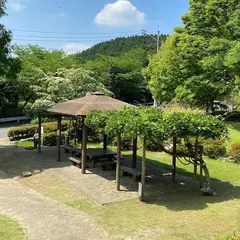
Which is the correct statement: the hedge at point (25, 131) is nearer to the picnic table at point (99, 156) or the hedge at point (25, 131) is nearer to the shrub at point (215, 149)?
the picnic table at point (99, 156)

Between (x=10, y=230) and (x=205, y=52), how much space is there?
728 inches

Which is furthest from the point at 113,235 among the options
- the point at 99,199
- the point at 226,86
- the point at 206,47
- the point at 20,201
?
the point at 206,47

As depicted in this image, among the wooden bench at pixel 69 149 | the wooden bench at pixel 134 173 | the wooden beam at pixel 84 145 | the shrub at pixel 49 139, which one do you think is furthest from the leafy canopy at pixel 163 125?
the shrub at pixel 49 139

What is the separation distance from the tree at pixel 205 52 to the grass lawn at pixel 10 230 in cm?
1559

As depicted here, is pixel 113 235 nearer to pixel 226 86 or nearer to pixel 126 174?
pixel 126 174

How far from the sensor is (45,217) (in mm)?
7617

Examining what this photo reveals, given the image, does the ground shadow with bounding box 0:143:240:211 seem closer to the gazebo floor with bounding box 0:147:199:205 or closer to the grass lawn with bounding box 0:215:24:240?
the gazebo floor with bounding box 0:147:199:205

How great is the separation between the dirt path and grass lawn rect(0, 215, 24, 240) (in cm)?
16

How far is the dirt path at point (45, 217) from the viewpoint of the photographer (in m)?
6.63

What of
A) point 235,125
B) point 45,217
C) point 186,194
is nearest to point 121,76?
point 235,125

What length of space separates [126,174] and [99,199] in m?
3.05

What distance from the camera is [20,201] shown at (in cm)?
892

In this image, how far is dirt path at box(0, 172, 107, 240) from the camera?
6629mm

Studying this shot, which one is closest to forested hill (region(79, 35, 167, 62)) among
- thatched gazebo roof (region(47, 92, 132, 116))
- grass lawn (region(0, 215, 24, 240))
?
thatched gazebo roof (region(47, 92, 132, 116))
